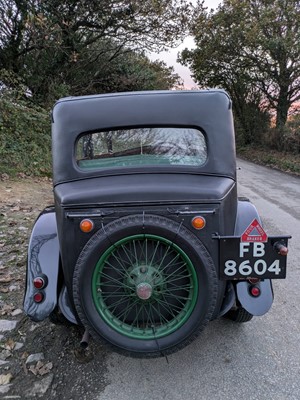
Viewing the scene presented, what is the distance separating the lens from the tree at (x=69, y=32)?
35.9 ft

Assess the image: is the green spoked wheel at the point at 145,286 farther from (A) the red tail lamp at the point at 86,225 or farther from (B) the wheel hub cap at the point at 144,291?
(A) the red tail lamp at the point at 86,225

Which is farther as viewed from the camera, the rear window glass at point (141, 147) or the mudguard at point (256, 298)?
the rear window glass at point (141, 147)

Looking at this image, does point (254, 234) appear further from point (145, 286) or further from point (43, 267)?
point (43, 267)

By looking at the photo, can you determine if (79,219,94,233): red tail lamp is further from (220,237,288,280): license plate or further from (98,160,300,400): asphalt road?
(98,160,300,400): asphalt road

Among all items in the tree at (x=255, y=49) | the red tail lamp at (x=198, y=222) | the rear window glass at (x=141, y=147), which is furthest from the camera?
the tree at (x=255, y=49)

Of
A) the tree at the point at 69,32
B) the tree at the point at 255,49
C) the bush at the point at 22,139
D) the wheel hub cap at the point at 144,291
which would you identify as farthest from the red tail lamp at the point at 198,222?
the tree at the point at 255,49

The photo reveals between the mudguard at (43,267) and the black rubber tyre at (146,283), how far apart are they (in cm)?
45

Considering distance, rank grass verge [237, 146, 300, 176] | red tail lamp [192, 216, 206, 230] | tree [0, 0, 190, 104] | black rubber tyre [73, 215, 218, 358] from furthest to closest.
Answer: grass verge [237, 146, 300, 176]
tree [0, 0, 190, 104]
red tail lamp [192, 216, 206, 230]
black rubber tyre [73, 215, 218, 358]

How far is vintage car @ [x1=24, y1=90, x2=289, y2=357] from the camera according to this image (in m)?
2.25

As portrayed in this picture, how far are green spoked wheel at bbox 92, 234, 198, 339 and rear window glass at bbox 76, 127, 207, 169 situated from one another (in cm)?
84

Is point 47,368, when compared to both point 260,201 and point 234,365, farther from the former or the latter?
point 260,201

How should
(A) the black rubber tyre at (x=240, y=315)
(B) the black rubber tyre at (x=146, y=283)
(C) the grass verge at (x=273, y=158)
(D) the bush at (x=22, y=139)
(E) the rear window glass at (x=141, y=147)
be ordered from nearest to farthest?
(B) the black rubber tyre at (x=146, y=283) → (E) the rear window glass at (x=141, y=147) → (A) the black rubber tyre at (x=240, y=315) → (D) the bush at (x=22, y=139) → (C) the grass verge at (x=273, y=158)

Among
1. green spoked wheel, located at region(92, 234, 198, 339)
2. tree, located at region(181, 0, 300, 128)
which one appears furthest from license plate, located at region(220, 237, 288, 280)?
tree, located at region(181, 0, 300, 128)

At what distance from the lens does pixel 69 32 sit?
1184cm
